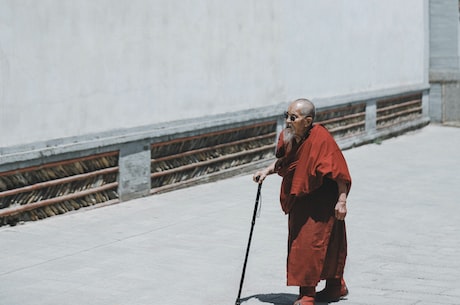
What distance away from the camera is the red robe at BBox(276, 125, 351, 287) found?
734cm

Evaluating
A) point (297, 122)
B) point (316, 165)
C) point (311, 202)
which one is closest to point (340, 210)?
point (311, 202)

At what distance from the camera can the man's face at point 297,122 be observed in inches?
292

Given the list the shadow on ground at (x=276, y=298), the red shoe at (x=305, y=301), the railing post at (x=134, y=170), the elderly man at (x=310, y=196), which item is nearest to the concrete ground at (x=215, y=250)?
the shadow on ground at (x=276, y=298)

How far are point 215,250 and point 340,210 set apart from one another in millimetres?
2518

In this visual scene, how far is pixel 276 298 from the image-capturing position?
7.94 meters

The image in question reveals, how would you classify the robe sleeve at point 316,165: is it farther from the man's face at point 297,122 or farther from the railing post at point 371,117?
the railing post at point 371,117

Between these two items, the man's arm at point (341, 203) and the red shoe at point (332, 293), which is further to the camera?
the red shoe at point (332, 293)

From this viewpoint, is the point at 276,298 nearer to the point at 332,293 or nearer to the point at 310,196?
the point at 332,293

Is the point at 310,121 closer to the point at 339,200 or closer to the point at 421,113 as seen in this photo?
the point at 339,200

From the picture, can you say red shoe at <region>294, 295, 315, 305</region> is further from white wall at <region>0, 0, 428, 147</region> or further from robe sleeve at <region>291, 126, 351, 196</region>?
white wall at <region>0, 0, 428, 147</region>

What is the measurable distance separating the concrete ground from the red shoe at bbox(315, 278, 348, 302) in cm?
7

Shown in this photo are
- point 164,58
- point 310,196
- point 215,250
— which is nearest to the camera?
point 310,196

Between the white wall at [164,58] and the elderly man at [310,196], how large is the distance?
12.4 feet

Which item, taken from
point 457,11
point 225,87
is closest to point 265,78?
point 225,87
